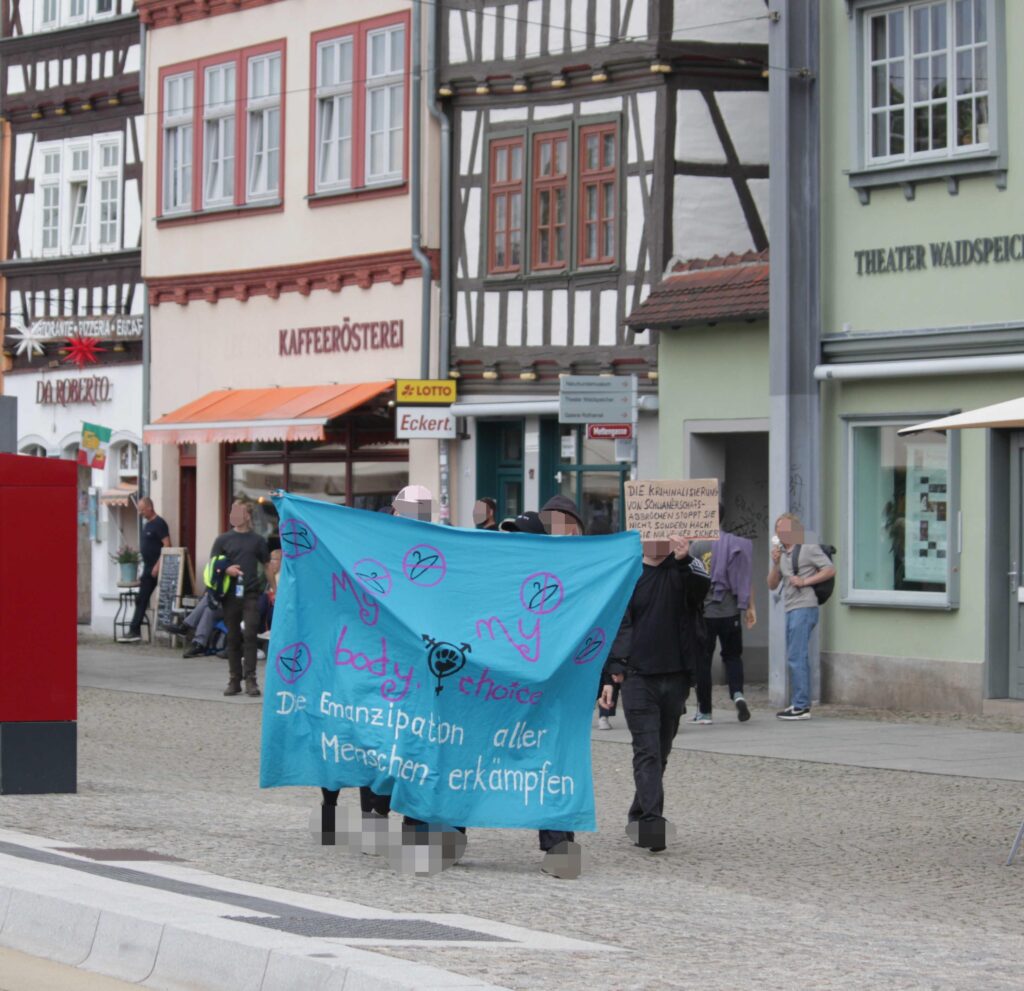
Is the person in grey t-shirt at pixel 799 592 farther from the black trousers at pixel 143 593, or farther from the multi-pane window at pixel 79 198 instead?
the multi-pane window at pixel 79 198

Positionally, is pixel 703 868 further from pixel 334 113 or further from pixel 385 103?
pixel 334 113

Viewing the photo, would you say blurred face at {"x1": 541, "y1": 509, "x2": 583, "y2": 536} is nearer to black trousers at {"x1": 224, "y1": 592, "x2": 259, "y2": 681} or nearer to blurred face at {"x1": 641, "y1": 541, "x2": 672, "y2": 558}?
blurred face at {"x1": 641, "y1": 541, "x2": 672, "y2": 558}

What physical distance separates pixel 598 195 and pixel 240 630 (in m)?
6.48

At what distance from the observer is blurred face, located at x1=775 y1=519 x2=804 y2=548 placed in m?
20.5

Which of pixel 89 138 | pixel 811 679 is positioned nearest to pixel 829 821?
pixel 811 679

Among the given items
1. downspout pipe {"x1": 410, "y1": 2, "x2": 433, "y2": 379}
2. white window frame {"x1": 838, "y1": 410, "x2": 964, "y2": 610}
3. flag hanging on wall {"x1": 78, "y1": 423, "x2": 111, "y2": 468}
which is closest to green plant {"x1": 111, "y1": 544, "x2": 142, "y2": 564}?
flag hanging on wall {"x1": 78, "y1": 423, "x2": 111, "y2": 468}

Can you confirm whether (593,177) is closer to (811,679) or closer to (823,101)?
(823,101)

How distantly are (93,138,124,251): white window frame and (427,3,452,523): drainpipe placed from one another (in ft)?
26.5

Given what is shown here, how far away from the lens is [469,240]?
2806 centimetres

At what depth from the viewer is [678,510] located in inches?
524

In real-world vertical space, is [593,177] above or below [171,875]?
above

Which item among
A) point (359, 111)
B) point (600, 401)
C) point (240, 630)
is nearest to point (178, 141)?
point (359, 111)

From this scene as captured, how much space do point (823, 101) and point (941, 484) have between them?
387 centimetres

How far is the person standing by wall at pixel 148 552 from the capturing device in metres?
Answer: 32.2
